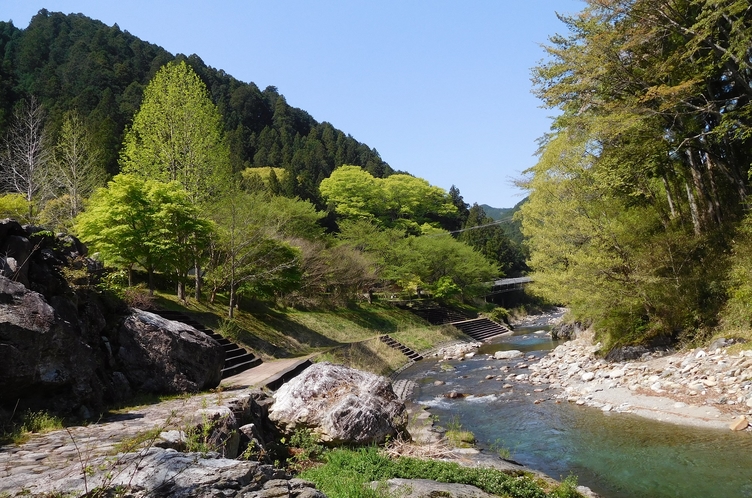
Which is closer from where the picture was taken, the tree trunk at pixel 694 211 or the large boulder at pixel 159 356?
the large boulder at pixel 159 356

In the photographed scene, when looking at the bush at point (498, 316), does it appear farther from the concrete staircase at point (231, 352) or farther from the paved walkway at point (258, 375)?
the paved walkway at point (258, 375)

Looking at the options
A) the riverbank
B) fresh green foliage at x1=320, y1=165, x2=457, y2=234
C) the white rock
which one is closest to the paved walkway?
the riverbank

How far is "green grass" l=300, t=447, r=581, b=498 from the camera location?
18.6 ft

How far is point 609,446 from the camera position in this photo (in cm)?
977

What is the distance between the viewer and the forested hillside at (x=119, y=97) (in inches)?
1987

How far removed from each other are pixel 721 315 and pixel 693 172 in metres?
5.36

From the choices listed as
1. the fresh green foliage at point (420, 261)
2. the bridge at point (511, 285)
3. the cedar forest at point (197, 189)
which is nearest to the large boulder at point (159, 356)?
the cedar forest at point (197, 189)

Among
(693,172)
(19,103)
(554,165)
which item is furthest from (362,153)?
(693,172)

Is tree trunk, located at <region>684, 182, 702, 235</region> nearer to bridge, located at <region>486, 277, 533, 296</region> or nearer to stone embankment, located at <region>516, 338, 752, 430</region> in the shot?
stone embankment, located at <region>516, 338, 752, 430</region>

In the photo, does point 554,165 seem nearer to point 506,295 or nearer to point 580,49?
point 580,49

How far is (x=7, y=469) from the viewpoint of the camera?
3.98 metres

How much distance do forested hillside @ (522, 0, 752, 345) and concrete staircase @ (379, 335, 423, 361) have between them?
1088cm

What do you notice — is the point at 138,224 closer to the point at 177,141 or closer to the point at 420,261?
the point at 177,141

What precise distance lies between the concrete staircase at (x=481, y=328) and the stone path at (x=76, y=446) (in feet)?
108
